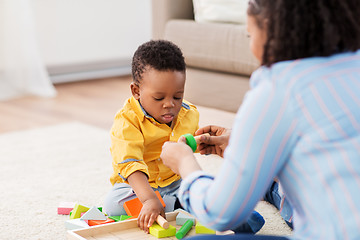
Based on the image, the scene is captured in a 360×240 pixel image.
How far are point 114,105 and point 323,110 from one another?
7.98 ft

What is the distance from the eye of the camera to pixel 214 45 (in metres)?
2.15

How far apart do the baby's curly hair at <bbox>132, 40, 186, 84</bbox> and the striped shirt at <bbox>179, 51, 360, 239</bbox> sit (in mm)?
604

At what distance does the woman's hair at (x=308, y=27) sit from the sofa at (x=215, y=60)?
1.28 m

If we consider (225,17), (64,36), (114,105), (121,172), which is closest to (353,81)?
(121,172)

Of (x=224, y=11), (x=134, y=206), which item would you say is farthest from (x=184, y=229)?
(x=224, y=11)

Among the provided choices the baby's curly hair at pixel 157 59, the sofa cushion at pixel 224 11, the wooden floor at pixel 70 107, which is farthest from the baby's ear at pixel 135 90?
the wooden floor at pixel 70 107

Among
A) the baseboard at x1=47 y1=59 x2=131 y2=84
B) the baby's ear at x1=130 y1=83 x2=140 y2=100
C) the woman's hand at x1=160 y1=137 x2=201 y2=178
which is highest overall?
the woman's hand at x1=160 y1=137 x2=201 y2=178

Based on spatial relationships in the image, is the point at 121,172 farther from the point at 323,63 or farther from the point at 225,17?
the point at 225,17

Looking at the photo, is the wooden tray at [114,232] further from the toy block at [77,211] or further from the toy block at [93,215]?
the toy block at [77,211]

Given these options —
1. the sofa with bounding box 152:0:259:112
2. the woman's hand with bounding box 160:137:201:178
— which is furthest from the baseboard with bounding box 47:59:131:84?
the woman's hand with bounding box 160:137:201:178

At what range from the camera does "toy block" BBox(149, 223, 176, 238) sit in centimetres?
118

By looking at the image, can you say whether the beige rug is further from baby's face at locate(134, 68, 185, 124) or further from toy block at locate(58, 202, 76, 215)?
baby's face at locate(134, 68, 185, 124)

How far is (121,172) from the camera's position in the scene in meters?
1.30

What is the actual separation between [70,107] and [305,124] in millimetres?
2440
